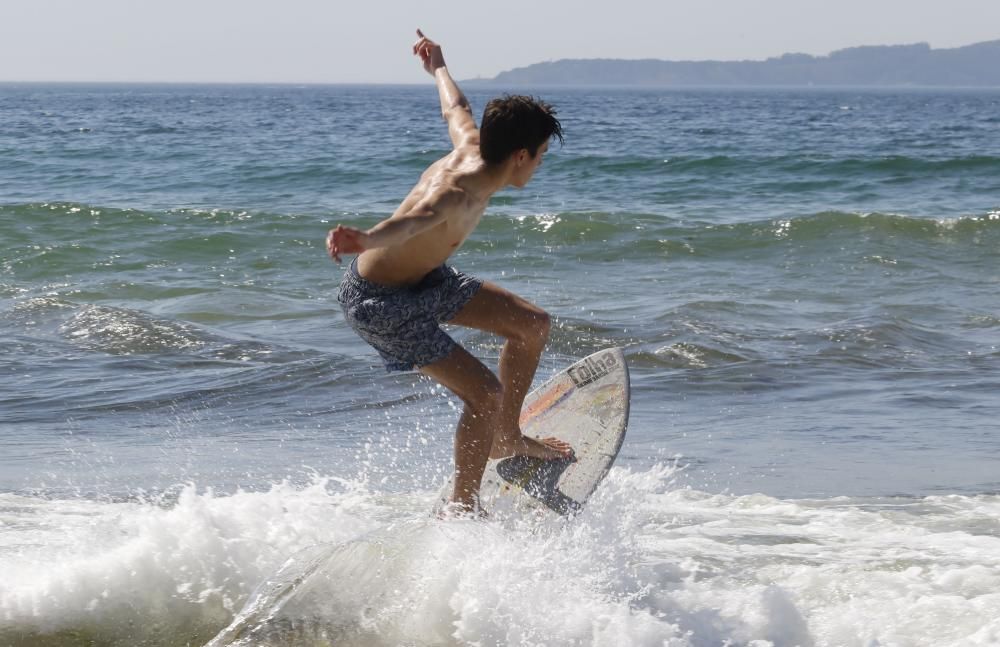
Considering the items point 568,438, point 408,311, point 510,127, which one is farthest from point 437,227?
point 568,438

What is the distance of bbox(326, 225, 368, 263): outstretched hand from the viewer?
373 cm

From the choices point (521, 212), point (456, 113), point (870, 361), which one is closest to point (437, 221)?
point (456, 113)

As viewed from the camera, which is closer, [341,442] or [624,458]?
[624,458]

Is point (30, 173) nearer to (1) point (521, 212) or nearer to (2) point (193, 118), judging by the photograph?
(1) point (521, 212)

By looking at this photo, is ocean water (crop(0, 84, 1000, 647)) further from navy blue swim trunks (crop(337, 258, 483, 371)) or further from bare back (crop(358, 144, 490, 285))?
bare back (crop(358, 144, 490, 285))

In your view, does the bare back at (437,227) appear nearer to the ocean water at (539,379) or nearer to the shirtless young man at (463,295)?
the shirtless young man at (463,295)

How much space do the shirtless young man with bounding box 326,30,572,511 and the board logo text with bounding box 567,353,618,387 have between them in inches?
26.1

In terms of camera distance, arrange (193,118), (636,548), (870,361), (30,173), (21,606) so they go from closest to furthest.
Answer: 1. (21,606)
2. (636,548)
3. (870,361)
4. (30,173)
5. (193,118)

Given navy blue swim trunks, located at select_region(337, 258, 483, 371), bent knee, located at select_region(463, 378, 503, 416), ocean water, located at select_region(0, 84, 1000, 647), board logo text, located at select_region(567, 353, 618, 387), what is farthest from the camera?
board logo text, located at select_region(567, 353, 618, 387)

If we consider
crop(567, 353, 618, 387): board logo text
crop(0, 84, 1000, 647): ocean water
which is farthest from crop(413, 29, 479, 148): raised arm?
crop(0, 84, 1000, 647): ocean water

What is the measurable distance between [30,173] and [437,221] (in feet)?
70.9

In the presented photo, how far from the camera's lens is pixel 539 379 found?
26.9 ft

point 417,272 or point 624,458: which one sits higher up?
point 417,272

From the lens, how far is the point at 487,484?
5.17 meters
